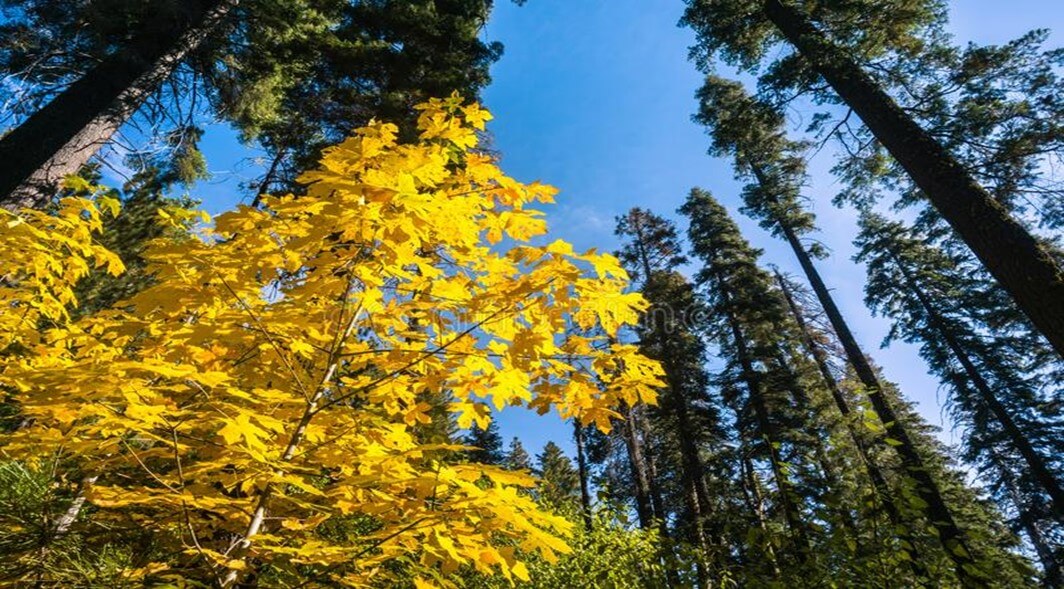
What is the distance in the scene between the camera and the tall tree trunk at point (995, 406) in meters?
13.6

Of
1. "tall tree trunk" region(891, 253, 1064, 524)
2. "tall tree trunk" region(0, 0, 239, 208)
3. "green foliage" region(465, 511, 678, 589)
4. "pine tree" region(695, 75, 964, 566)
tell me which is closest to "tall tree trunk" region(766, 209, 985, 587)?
"pine tree" region(695, 75, 964, 566)

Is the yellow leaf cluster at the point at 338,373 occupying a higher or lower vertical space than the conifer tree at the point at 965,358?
lower

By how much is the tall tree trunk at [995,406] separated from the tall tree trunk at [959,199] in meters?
15.0

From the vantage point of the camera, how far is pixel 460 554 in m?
1.60

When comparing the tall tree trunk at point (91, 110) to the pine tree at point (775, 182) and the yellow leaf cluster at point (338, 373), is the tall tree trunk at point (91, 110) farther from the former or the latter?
the pine tree at point (775, 182)

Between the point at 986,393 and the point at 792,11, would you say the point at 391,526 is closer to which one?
the point at 792,11

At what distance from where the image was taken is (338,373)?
224cm

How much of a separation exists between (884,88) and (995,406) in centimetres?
1424

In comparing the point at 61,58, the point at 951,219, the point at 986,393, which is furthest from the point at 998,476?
the point at 61,58

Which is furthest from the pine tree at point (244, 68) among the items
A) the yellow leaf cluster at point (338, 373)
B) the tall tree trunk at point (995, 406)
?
the tall tree trunk at point (995, 406)

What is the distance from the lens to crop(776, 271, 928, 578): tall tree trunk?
261 cm

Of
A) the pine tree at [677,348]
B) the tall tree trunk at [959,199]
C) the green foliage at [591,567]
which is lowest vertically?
the green foliage at [591,567]

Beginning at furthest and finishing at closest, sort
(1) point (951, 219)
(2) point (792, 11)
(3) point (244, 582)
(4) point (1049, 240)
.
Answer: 1. (4) point (1049, 240)
2. (2) point (792, 11)
3. (1) point (951, 219)
4. (3) point (244, 582)

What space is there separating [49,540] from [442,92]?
296 inches
